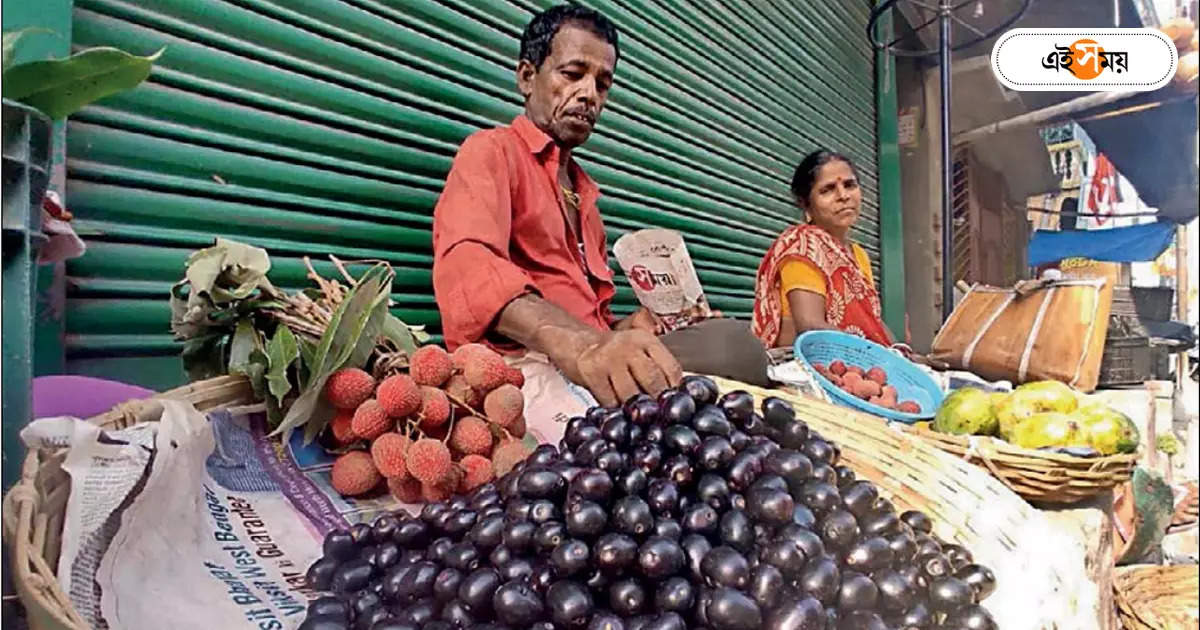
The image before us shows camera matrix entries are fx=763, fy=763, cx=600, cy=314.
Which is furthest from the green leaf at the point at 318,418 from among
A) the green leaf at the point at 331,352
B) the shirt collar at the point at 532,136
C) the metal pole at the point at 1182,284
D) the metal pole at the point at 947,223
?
the metal pole at the point at 947,223

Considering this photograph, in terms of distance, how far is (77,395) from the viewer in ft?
2.87

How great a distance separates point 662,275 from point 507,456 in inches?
35.8

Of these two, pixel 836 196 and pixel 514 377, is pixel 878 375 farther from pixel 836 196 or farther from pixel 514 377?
pixel 514 377

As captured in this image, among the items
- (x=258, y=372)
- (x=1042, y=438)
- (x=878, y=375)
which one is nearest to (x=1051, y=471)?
(x=1042, y=438)

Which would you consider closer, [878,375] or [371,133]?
[371,133]

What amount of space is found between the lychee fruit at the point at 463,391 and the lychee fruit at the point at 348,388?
10 centimetres

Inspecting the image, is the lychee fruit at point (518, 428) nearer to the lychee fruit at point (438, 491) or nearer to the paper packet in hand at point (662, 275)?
the lychee fruit at point (438, 491)

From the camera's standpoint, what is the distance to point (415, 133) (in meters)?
1.55

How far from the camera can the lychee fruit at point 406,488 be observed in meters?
0.92

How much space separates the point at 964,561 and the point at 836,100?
214 cm

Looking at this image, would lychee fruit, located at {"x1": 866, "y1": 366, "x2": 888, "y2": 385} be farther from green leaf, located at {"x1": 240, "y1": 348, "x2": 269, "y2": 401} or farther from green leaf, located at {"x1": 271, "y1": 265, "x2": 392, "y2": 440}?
green leaf, located at {"x1": 240, "y1": 348, "x2": 269, "y2": 401}

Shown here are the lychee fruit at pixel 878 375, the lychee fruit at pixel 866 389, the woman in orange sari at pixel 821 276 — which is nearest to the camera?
the lychee fruit at pixel 866 389

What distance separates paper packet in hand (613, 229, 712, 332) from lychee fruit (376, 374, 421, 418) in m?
0.83

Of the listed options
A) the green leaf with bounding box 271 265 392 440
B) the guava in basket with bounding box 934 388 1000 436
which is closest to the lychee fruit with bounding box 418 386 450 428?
the green leaf with bounding box 271 265 392 440
